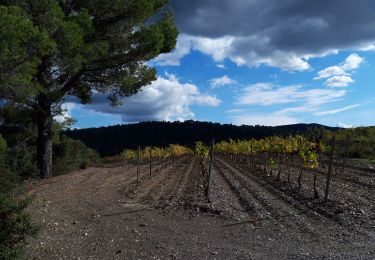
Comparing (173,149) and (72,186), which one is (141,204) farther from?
(173,149)

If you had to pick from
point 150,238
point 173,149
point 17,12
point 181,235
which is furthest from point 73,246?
point 173,149

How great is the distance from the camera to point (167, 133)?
3989 inches

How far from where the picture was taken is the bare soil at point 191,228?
330 inches

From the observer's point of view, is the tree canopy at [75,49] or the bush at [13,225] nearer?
the bush at [13,225]

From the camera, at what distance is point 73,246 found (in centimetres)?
903

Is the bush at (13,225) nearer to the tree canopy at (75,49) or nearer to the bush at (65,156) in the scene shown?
the tree canopy at (75,49)

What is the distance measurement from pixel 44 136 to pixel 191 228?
38.0 ft

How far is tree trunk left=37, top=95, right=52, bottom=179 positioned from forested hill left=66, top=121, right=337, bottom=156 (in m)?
64.0

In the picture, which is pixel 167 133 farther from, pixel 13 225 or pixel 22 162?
pixel 13 225

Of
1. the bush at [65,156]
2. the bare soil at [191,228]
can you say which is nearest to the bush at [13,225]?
the bare soil at [191,228]

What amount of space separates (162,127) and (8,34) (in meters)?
91.5

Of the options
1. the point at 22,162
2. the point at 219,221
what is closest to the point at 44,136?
the point at 22,162

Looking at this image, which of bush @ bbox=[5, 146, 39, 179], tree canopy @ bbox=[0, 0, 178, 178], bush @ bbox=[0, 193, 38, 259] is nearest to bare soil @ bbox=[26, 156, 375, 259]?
bush @ bbox=[0, 193, 38, 259]

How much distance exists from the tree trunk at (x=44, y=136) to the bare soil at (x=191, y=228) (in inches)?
194
